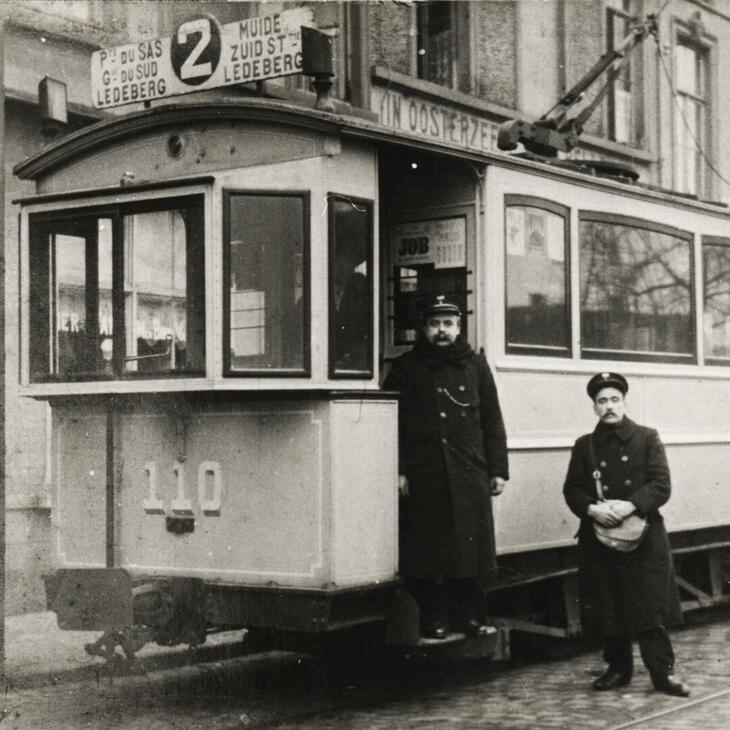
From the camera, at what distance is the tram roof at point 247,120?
23.1 ft

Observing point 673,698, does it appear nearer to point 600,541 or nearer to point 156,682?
point 600,541

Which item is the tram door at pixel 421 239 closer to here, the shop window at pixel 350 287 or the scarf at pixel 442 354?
the scarf at pixel 442 354

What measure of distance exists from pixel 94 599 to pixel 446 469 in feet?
6.30

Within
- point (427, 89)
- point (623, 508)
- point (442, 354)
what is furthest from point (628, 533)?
point (427, 89)

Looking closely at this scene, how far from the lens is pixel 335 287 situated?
703 centimetres

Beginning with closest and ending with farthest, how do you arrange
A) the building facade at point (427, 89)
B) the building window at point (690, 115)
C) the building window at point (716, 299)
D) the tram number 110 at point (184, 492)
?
the tram number 110 at point (184, 492)
the building window at point (716, 299)
the building facade at point (427, 89)
the building window at point (690, 115)

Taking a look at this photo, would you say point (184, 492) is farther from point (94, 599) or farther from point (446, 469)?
point (446, 469)

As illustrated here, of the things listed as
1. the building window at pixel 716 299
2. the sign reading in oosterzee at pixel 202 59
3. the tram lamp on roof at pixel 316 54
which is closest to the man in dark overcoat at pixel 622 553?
the tram lamp on roof at pixel 316 54

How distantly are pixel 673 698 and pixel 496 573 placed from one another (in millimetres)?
1132

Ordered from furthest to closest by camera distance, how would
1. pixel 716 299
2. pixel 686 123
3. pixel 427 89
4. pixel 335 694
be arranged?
pixel 686 123 → pixel 427 89 → pixel 716 299 → pixel 335 694

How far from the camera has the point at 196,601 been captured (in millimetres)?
7070

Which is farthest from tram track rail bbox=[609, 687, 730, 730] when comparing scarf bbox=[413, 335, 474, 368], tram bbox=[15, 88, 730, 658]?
scarf bbox=[413, 335, 474, 368]

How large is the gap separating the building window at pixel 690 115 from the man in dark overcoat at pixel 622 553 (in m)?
13.8

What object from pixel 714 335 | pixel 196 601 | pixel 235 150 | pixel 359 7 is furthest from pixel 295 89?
pixel 196 601
